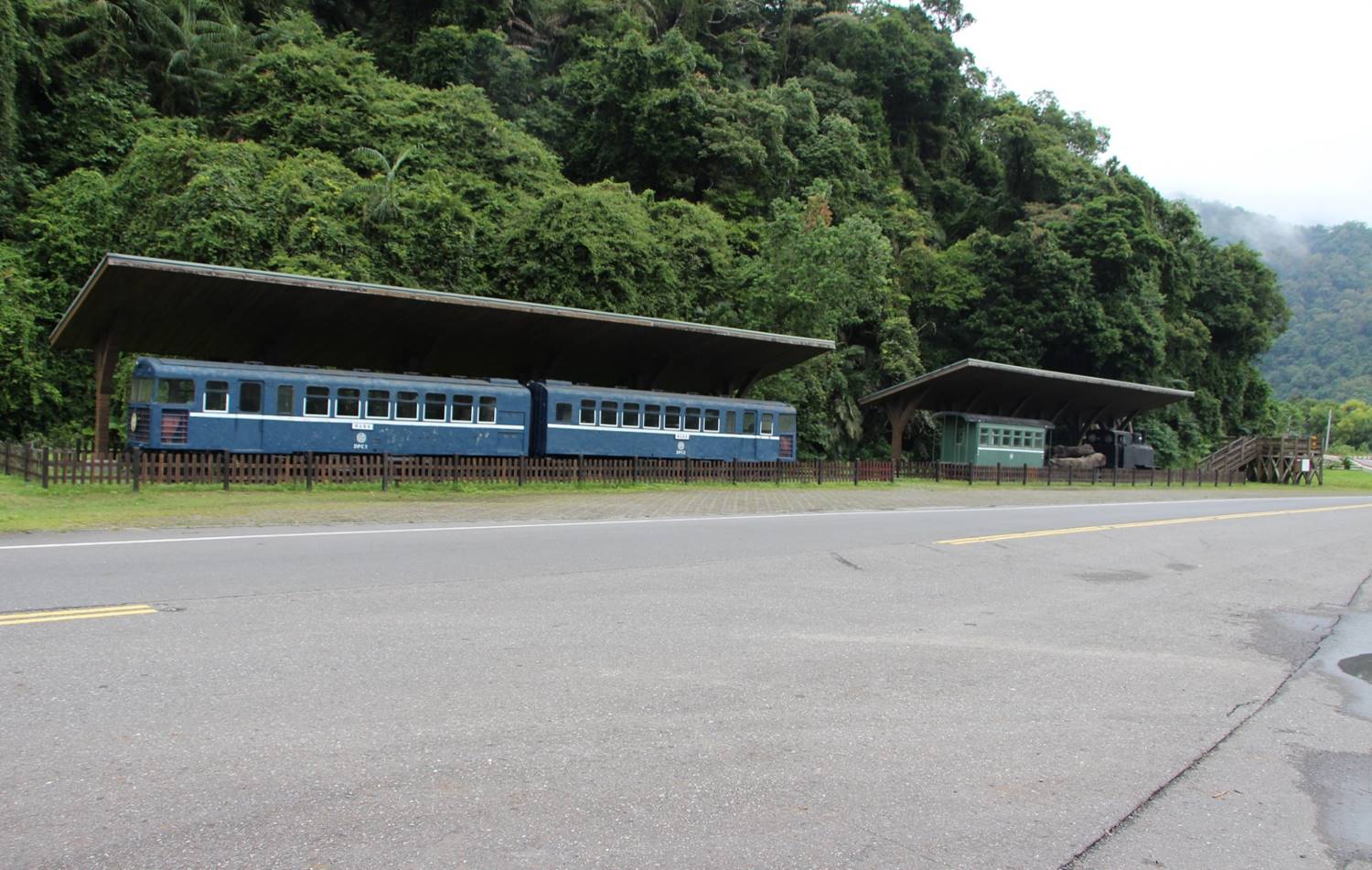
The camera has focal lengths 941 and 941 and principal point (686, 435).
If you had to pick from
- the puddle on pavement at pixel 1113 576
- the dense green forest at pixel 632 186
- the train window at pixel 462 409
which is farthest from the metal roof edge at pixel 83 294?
the puddle on pavement at pixel 1113 576

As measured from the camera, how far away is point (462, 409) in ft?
84.7

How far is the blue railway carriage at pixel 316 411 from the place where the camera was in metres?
21.5

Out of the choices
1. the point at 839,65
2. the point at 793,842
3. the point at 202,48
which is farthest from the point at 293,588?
the point at 839,65

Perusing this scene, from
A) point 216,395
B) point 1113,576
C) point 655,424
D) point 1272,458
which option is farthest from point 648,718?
point 1272,458

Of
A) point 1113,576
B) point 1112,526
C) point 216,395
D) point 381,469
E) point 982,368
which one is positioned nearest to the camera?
point 1113,576

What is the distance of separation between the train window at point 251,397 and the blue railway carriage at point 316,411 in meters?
0.02

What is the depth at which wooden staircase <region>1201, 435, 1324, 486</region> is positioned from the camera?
5444cm

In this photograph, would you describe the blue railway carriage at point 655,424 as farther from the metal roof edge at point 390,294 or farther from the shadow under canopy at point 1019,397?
the shadow under canopy at point 1019,397

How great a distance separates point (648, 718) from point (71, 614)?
473 cm

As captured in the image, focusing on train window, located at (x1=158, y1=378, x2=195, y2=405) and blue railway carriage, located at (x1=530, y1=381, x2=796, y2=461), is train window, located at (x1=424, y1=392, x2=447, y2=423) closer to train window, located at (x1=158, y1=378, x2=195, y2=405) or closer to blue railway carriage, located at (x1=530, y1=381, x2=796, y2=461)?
blue railway carriage, located at (x1=530, y1=381, x2=796, y2=461)

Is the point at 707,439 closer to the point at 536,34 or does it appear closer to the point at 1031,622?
the point at 1031,622

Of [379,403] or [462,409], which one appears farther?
[462,409]

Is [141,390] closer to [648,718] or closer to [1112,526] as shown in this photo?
[648,718]

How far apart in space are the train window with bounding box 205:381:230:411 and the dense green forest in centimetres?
829
